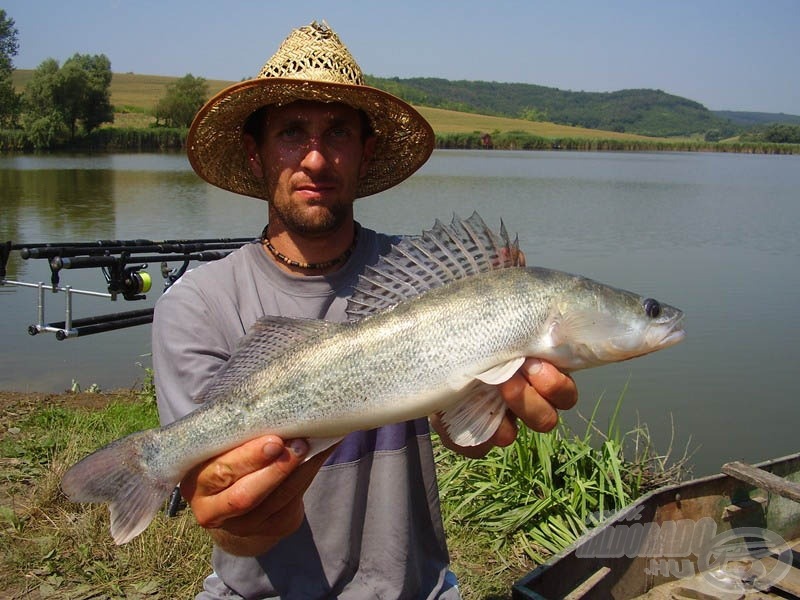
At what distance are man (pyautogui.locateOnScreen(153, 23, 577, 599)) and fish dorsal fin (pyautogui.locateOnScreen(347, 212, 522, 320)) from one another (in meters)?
0.36

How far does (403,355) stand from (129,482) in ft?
3.04

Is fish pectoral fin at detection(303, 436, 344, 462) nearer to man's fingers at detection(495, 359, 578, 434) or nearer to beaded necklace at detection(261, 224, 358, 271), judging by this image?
man's fingers at detection(495, 359, 578, 434)

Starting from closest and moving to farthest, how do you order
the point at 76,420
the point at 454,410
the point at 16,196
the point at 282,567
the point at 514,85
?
the point at 454,410 → the point at 282,567 → the point at 76,420 → the point at 16,196 → the point at 514,85

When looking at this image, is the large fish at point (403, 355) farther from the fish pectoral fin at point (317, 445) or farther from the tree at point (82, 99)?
the tree at point (82, 99)

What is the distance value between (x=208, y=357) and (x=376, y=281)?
66cm

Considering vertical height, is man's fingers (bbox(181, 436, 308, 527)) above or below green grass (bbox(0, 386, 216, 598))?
above

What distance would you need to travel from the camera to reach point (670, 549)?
13.8ft

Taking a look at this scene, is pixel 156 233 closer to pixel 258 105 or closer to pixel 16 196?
pixel 16 196

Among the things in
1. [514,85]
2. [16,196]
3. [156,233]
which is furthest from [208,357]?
[514,85]

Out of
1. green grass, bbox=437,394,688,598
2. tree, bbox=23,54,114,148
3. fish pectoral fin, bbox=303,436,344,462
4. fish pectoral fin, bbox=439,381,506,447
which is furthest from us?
tree, bbox=23,54,114,148

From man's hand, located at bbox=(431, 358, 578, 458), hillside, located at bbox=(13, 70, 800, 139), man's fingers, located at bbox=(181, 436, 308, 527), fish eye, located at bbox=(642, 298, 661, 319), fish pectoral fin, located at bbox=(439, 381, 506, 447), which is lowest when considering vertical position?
man's fingers, located at bbox=(181, 436, 308, 527)

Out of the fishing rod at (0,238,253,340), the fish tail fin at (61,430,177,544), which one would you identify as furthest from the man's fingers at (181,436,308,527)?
the fishing rod at (0,238,253,340)

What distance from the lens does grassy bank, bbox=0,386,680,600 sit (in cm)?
384

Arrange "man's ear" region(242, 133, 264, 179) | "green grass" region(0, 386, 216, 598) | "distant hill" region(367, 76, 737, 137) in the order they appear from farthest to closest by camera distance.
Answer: "distant hill" region(367, 76, 737, 137) → "green grass" region(0, 386, 216, 598) → "man's ear" region(242, 133, 264, 179)
